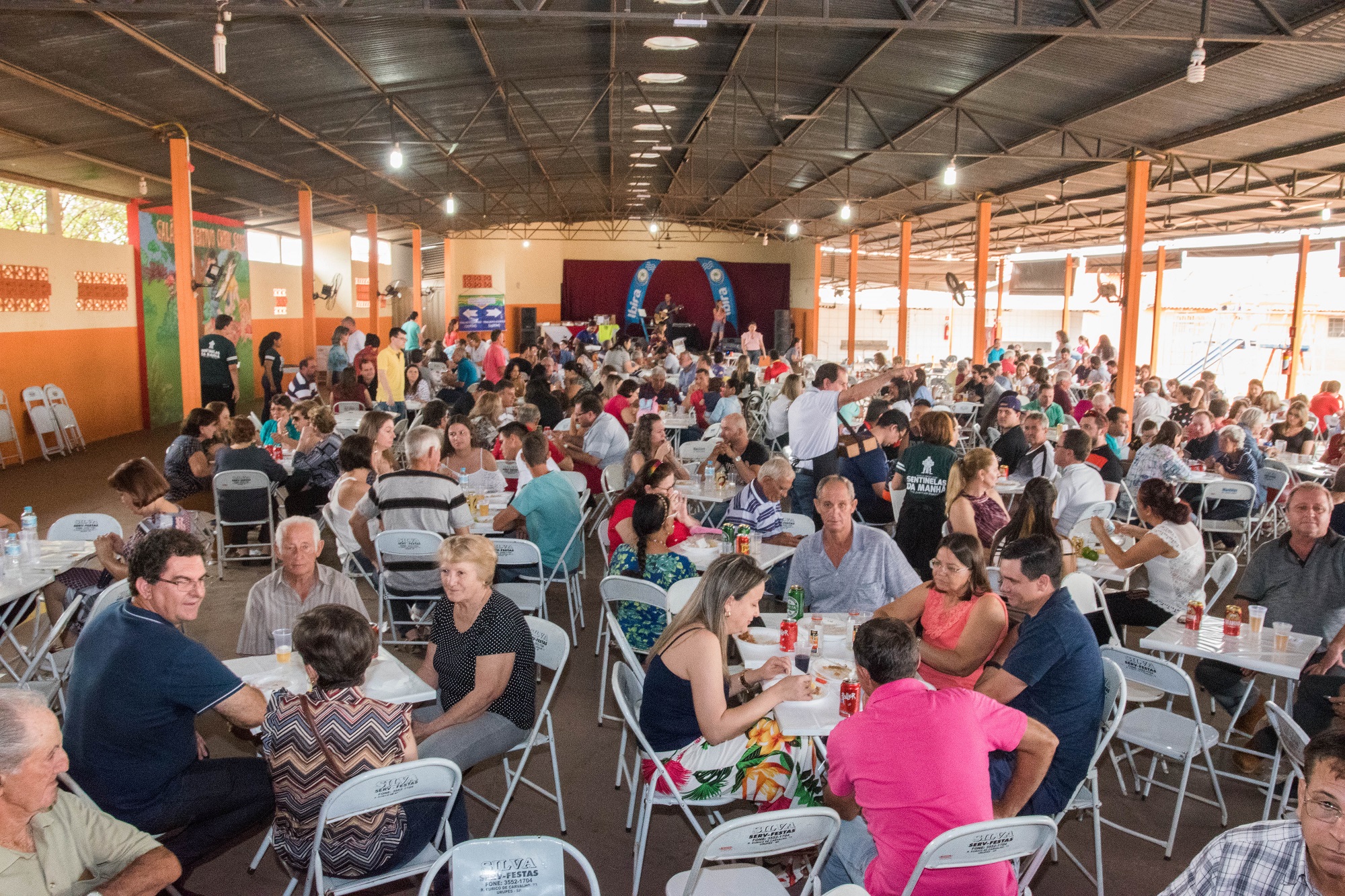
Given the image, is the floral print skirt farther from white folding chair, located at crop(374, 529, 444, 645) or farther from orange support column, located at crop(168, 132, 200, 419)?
orange support column, located at crop(168, 132, 200, 419)

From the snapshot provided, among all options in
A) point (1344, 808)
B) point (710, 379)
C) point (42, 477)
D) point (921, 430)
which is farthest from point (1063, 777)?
point (42, 477)

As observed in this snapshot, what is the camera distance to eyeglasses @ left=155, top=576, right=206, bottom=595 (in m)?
2.76

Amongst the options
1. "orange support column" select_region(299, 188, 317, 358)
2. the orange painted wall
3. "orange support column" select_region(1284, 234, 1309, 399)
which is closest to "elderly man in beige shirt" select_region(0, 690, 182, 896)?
the orange painted wall

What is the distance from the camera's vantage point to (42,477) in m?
9.95

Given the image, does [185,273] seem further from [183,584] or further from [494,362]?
[183,584]

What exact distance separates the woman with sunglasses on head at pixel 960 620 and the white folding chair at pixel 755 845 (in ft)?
4.22

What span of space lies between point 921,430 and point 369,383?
21.2 ft

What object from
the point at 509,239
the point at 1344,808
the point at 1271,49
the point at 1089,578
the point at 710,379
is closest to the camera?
the point at 1344,808

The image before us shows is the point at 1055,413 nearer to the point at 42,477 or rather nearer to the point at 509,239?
the point at 42,477

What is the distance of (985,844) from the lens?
2.12 m

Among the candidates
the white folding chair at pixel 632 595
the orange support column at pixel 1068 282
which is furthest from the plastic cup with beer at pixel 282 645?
the orange support column at pixel 1068 282

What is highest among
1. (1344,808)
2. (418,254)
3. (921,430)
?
(418,254)

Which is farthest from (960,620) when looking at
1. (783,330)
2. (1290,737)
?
(783,330)

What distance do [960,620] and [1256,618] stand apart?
1.35 meters
